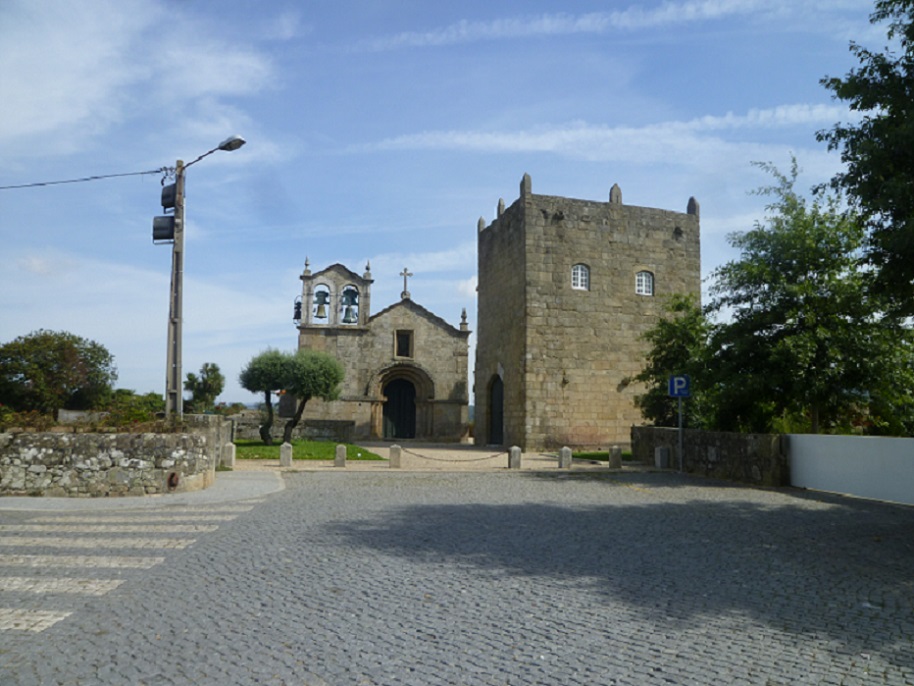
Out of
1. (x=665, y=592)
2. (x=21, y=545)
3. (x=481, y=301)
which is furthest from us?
(x=481, y=301)

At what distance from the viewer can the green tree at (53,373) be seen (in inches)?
1262

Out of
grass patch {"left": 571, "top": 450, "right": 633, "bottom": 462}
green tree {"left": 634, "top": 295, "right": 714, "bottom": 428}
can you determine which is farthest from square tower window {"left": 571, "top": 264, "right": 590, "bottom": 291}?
grass patch {"left": 571, "top": 450, "right": 633, "bottom": 462}

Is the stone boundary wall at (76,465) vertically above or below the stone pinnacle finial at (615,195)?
below

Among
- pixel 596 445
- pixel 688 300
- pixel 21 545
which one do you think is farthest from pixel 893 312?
pixel 596 445

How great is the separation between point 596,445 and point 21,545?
784 inches

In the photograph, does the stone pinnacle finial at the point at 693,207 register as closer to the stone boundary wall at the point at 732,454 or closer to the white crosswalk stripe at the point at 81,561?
the stone boundary wall at the point at 732,454

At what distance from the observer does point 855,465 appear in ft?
42.9

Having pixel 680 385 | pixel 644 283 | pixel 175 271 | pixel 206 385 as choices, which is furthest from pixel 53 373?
pixel 680 385

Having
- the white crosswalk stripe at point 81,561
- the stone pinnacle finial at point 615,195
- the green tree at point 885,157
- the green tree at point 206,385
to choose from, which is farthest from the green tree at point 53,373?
the green tree at point 885,157

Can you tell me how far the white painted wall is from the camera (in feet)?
39.8

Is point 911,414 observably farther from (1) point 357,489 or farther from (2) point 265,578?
(2) point 265,578

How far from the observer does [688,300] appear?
21.8 m

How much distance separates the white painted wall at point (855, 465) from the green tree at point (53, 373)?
1111 inches

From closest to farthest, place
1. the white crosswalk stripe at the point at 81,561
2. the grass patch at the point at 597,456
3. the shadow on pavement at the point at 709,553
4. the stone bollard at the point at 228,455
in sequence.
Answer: the shadow on pavement at the point at 709,553 < the white crosswalk stripe at the point at 81,561 < the stone bollard at the point at 228,455 < the grass patch at the point at 597,456
